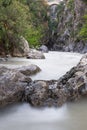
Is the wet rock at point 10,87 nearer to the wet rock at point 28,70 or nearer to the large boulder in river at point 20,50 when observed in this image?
the wet rock at point 28,70

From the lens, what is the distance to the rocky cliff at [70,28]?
4456 centimetres

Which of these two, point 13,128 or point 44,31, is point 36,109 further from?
point 44,31

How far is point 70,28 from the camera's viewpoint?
4778 centimetres

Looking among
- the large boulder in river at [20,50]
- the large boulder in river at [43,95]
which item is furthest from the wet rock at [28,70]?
the large boulder in river at [20,50]

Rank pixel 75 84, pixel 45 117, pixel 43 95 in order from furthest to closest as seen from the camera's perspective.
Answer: pixel 75 84 → pixel 43 95 → pixel 45 117

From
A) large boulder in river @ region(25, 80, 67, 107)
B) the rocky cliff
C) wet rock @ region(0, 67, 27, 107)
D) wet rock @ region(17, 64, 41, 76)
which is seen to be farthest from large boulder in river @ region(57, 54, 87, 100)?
the rocky cliff

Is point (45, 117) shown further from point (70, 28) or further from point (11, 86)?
point (70, 28)

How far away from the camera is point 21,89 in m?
9.17

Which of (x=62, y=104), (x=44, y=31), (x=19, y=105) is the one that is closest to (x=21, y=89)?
(x=19, y=105)

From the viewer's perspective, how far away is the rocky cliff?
146 ft

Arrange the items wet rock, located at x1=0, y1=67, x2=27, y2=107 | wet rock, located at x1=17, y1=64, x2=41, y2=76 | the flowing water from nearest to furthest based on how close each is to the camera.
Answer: the flowing water, wet rock, located at x1=0, y1=67, x2=27, y2=107, wet rock, located at x1=17, y1=64, x2=41, y2=76

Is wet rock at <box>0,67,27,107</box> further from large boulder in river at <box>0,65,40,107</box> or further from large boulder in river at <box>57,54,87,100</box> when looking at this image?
large boulder in river at <box>57,54,87,100</box>

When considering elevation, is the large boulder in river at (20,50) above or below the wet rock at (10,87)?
above

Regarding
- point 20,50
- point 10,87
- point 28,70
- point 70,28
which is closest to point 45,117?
point 10,87
